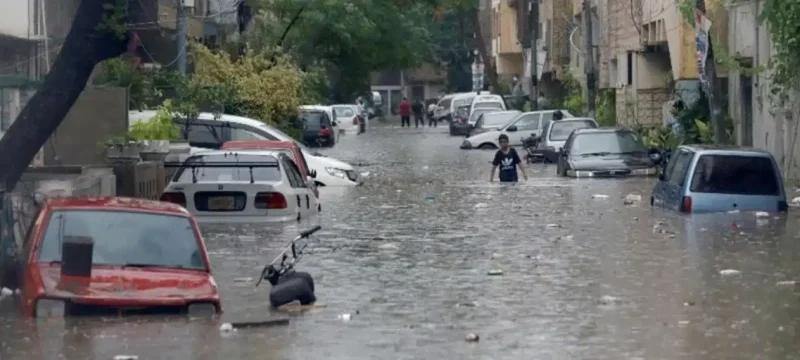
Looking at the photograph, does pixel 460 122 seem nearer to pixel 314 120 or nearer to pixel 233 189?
pixel 314 120

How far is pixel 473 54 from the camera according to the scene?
114 metres

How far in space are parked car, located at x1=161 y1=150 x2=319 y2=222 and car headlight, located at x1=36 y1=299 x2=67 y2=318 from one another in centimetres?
919

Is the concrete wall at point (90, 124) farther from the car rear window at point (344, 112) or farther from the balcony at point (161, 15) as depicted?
the car rear window at point (344, 112)

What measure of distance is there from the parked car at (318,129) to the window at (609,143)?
1875 cm

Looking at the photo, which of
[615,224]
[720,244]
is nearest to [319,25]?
[615,224]

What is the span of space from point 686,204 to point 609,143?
12.3 m

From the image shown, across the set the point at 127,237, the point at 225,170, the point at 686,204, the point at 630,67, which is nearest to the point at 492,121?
the point at 630,67

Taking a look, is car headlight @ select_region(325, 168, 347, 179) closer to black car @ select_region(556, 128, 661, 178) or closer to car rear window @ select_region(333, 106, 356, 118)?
black car @ select_region(556, 128, 661, 178)

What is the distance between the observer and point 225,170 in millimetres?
22656

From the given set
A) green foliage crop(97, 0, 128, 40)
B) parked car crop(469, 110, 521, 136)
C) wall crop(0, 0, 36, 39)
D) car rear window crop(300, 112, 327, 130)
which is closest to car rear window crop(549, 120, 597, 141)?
car rear window crop(300, 112, 327, 130)

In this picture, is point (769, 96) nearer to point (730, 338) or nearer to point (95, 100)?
point (95, 100)

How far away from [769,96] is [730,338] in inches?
794

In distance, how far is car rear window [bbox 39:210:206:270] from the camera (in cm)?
1359

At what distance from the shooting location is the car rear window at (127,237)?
13594 millimetres
